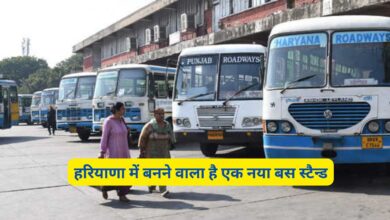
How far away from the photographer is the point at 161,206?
7.34 meters

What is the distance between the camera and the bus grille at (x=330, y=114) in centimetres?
785

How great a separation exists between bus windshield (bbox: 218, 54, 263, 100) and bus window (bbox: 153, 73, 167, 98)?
4.79m

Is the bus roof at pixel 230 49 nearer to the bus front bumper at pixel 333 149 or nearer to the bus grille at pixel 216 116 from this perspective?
the bus grille at pixel 216 116

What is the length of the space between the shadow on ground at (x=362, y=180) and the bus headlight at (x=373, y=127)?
0.94 m

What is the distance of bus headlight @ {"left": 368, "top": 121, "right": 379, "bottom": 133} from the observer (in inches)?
307

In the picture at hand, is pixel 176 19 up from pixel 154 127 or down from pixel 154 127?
up

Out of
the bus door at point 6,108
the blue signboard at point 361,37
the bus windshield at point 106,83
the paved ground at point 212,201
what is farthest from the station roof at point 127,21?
the blue signboard at point 361,37

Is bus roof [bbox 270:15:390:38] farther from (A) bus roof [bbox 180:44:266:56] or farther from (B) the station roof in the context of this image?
(B) the station roof

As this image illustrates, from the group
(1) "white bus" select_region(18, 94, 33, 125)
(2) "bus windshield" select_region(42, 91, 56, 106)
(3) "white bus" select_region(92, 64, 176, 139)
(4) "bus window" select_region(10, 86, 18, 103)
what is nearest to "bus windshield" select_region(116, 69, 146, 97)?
(3) "white bus" select_region(92, 64, 176, 139)

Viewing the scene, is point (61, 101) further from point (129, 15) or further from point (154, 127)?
point (129, 15)

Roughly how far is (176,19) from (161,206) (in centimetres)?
2483

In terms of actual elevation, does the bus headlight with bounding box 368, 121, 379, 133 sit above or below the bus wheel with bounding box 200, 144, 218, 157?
above

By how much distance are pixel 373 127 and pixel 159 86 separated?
31.6 feet

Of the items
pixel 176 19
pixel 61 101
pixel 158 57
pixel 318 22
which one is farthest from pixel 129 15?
pixel 318 22
